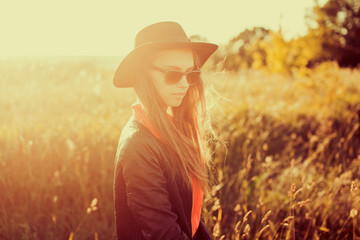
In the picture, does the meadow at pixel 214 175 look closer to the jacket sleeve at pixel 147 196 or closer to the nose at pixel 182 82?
the nose at pixel 182 82

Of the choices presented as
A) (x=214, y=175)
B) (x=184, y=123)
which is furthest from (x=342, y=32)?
(x=184, y=123)

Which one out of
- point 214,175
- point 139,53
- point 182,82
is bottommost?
point 214,175

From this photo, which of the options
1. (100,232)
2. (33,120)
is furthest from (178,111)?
(33,120)

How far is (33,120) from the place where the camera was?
3.63 meters

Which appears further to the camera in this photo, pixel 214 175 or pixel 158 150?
pixel 214 175

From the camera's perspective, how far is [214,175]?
345 centimetres

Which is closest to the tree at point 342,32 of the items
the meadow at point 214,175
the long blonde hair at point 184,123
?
the meadow at point 214,175

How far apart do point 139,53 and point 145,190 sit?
2.28 ft

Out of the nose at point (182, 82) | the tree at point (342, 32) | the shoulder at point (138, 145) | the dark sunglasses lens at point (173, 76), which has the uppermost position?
the tree at point (342, 32)

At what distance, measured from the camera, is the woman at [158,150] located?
116 centimetres

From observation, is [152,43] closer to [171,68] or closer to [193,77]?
[171,68]

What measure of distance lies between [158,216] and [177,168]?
11.9 inches

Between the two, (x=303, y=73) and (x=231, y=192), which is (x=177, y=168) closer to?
(x=231, y=192)

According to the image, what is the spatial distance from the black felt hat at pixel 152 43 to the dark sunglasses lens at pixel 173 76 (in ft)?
0.45
